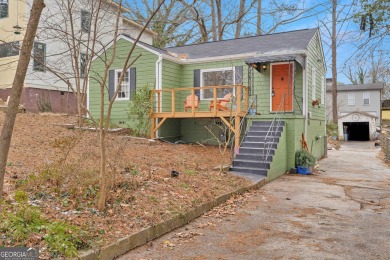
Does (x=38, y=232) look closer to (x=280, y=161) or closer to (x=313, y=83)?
(x=280, y=161)

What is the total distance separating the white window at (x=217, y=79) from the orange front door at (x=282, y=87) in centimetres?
169

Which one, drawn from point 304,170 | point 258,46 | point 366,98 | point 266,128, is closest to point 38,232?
point 266,128

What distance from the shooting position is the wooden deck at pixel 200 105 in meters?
11.0

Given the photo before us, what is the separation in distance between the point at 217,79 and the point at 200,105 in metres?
1.30

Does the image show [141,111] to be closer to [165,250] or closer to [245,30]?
[165,250]

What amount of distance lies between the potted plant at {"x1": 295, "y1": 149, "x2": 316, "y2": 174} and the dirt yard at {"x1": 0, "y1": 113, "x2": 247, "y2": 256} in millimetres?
3354

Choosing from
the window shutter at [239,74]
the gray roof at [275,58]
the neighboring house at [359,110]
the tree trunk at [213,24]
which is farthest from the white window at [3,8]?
the neighboring house at [359,110]

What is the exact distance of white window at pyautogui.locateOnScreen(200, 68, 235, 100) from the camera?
496 inches

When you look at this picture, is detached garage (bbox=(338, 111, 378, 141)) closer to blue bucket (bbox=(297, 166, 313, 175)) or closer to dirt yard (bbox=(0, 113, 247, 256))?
blue bucket (bbox=(297, 166, 313, 175))

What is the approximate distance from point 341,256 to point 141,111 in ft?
32.3

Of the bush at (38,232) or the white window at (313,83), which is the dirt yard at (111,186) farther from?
the white window at (313,83)

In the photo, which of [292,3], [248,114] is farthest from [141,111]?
[292,3]

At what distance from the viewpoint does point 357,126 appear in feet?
106

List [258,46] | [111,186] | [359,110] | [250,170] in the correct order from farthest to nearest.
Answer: [359,110] → [258,46] → [250,170] → [111,186]
